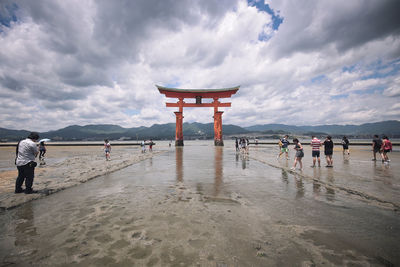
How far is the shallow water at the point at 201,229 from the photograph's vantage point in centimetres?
197

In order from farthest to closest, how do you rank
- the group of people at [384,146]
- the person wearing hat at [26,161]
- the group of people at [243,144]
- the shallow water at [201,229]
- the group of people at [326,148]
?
the group of people at [243,144] → the group of people at [384,146] → the group of people at [326,148] → the person wearing hat at [26,161] → the shallow water at [201,229]

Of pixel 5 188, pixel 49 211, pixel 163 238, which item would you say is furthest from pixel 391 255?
pixel 5 188

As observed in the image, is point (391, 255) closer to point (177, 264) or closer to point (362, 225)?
point (362, 225)

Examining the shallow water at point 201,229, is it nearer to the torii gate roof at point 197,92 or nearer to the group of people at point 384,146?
the group of people at point 384,146

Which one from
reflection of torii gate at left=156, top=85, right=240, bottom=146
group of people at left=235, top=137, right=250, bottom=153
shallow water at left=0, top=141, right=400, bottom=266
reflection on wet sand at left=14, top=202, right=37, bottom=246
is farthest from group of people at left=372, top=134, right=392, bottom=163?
reflection of torii gate at left=156, top=85, right=240, bottom=146

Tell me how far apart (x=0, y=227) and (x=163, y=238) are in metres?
2.98

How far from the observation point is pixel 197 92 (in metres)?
29.0

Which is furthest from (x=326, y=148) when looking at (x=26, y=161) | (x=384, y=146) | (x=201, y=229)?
(x=26, y=161)

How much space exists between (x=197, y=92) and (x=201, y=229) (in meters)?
27.8

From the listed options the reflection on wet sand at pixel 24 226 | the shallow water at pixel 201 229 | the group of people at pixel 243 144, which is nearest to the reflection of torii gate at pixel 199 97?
the group of people at pixel 243 144

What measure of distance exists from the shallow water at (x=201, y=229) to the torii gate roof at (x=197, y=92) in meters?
25.6

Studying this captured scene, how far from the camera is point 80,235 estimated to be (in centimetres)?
249

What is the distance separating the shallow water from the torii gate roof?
84.0ft

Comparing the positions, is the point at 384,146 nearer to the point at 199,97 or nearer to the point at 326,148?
the point at 326,148
